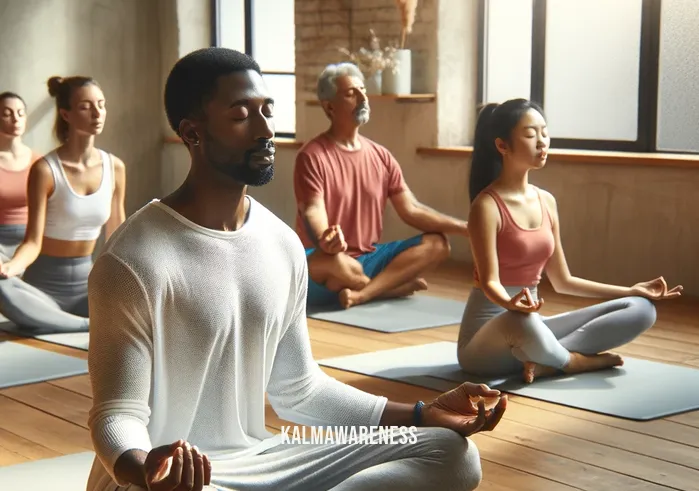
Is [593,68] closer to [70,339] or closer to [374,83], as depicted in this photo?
[374,83]

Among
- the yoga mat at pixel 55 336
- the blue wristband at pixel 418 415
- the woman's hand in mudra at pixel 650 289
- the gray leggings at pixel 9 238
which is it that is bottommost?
the yoga mat at pixel 55 336

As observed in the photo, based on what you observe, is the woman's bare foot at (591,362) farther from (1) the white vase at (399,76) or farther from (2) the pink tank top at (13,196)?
(1) the white vase at (399,76)

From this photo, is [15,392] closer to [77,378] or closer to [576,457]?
[77,378]

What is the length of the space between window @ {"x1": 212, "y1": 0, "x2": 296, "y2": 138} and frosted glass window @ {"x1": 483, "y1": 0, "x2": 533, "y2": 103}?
1852 mm

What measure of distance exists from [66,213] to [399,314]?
1449 millimetres

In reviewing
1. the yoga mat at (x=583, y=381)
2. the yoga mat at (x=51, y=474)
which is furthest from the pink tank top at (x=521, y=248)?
the yoga mat at (x=51, y=474)

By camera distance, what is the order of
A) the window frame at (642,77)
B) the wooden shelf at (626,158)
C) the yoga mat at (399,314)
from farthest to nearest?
1. the window frame at (642,77)
2. the wooden shelf at (626,158)
3. the yoga mat at (399,314)

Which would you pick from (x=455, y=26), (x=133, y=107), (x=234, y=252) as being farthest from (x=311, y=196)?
(x=133, y=107)

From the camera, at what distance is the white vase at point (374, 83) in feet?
21.5

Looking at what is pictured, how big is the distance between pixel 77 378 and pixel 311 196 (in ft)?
5.04

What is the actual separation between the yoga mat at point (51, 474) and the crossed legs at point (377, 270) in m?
2.26

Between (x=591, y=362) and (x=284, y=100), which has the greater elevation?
(x=284, y=100)

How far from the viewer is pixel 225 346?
1.80 metres

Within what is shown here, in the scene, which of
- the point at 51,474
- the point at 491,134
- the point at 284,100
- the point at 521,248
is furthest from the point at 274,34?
the point at 51,474
